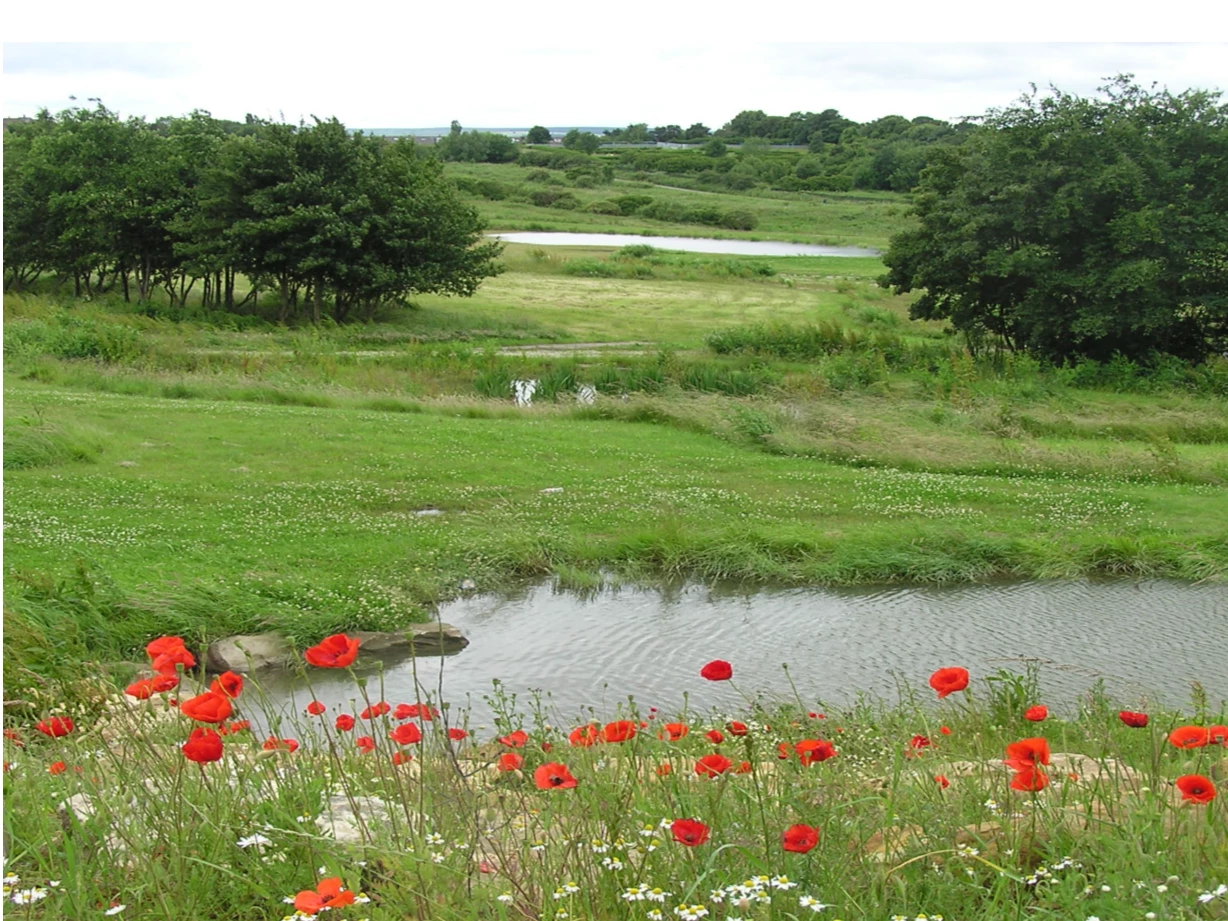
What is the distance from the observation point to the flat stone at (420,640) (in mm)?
9094

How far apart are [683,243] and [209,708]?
231ft

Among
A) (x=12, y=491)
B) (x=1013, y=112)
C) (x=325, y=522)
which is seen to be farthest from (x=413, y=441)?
(x=1013, y=112)

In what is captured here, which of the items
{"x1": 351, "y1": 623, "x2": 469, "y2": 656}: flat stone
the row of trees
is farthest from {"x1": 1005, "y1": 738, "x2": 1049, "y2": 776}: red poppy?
the row of trees

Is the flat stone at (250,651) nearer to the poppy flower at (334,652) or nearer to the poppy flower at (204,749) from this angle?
the poppy flower at (334,652)

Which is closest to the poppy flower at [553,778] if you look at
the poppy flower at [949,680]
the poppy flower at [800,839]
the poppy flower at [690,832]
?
the poppy flower at [690,832]

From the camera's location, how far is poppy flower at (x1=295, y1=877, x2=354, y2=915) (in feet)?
6.98

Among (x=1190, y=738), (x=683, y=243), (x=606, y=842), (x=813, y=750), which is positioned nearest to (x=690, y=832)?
(x=606, y=842)

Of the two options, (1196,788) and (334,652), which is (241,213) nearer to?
(334,652)

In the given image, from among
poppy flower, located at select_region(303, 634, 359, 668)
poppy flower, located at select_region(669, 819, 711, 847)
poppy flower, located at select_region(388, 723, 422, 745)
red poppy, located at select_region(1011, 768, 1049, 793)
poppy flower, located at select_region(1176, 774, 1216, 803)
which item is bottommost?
poppy flower, located at select_region(388, 723, 422, 745)

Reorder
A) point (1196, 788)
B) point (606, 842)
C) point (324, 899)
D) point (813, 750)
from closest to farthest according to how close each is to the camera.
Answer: point (324, 899) → point (1196, 788) → point (606, 842) → point (813, 750)

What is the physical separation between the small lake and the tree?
39.0 metres

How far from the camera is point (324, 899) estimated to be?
7.24ft

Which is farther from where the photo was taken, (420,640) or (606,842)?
(420,640)

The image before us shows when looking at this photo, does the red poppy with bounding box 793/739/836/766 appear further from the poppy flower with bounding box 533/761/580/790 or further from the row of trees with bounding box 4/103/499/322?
the row of trees with bounding box 4/103/499/322
